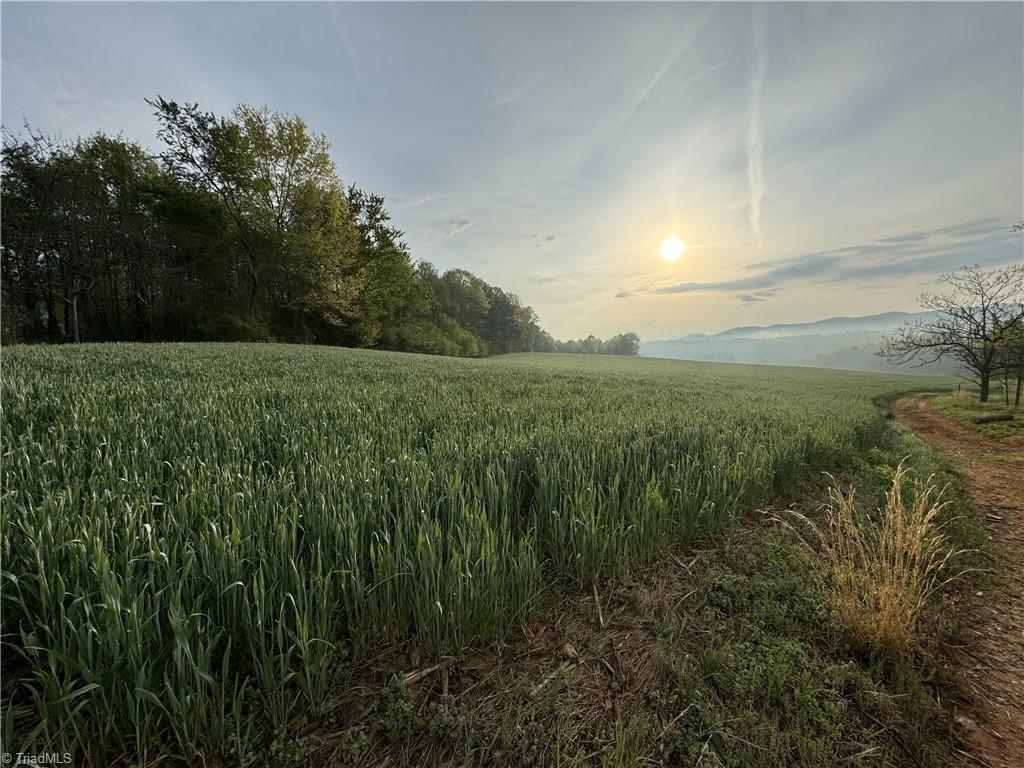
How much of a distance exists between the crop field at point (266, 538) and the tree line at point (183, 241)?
1199 inches

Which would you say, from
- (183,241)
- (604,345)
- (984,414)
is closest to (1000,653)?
(984,414)

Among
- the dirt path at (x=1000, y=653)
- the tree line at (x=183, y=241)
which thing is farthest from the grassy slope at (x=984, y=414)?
the tree line at (x=183, y=241)

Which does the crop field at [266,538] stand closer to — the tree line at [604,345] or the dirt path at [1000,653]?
the dirt path at [1000,653]

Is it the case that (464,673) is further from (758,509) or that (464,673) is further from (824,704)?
(758,509)

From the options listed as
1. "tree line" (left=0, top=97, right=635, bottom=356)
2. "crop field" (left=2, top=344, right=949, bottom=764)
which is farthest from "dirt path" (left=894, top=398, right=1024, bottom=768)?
"tree line" (left=0, top=97, right=635, bottom=356)

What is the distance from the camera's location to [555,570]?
8.46 feet

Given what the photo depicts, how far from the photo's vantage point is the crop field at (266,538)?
1.32 meters

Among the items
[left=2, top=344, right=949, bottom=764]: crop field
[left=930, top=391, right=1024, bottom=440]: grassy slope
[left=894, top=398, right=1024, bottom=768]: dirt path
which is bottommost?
[left=930, top=391, right=1024, bottom=440]: grassy slope

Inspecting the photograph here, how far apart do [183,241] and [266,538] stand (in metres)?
39.2

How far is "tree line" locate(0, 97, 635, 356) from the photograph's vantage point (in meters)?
23.8

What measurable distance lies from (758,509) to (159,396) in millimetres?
7396

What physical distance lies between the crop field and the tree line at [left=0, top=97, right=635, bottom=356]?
1199 inches

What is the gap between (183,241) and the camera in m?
29.9

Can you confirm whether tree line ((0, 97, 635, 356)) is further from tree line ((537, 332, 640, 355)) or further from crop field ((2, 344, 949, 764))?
tree line ((537, 332, 640, 355))
